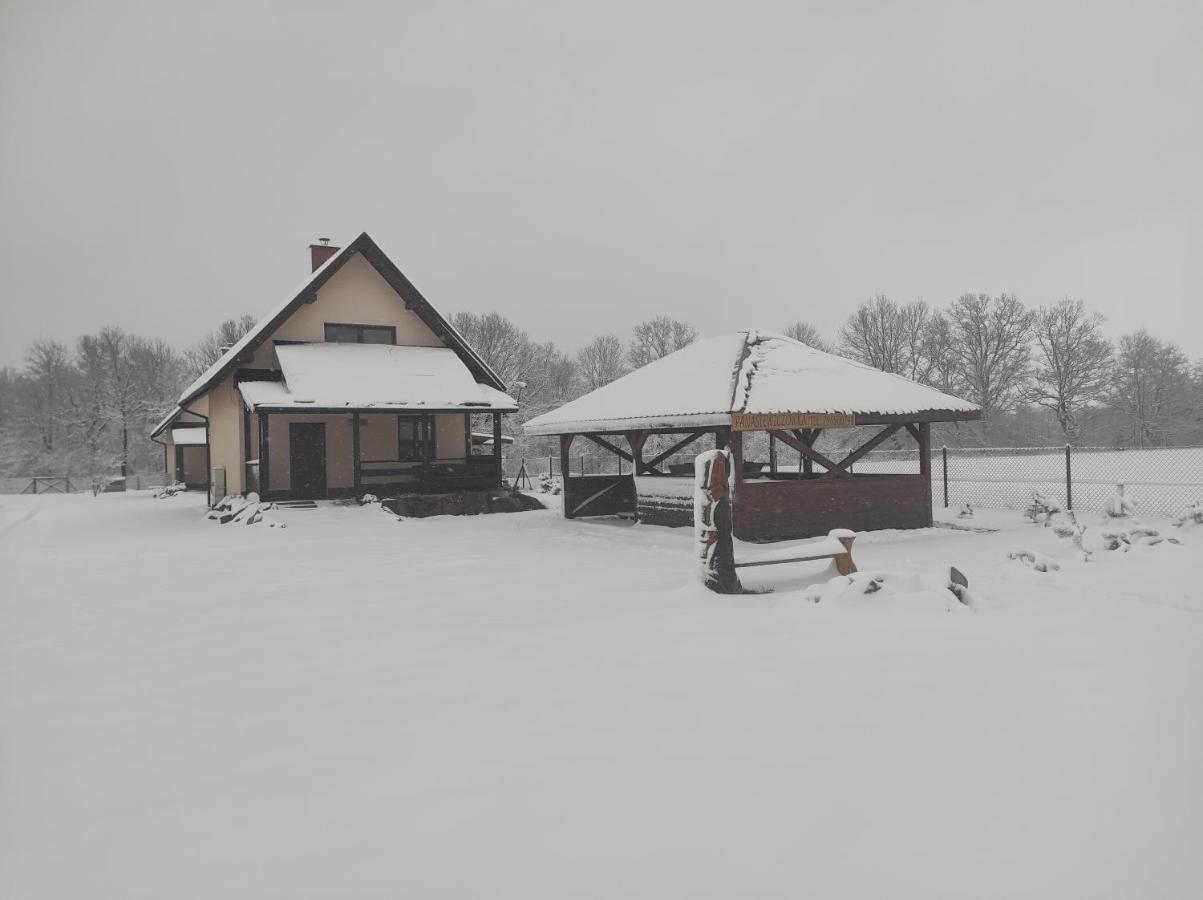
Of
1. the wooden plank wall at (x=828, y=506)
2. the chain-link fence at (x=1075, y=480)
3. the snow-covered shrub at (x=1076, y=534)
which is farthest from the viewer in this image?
the chain-link fence at (x=1075, y=480)

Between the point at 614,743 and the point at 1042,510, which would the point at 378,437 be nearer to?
the point at 1042,510

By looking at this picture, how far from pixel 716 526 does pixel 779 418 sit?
4.55 m

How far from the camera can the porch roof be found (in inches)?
657

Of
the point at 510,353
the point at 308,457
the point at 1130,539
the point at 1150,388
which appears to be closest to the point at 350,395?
the point at 308,457

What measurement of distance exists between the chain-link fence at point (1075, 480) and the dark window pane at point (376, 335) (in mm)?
14705

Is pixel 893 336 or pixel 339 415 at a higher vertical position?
pixel 893 336

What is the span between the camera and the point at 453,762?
3.35 meters

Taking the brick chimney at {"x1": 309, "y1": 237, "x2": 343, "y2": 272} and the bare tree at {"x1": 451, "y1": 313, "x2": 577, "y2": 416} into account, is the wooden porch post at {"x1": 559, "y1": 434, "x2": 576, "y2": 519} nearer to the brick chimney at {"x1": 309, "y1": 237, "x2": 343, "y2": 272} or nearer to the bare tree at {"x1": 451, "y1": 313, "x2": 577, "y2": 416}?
the brick chimney at {"x1": 309, "y1": 237, "x2": 343, "y2": 272}

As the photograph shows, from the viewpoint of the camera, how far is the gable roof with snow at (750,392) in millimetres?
11180

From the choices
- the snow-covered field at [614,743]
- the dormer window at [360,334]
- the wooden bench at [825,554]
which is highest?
the dormer window at [360,334]

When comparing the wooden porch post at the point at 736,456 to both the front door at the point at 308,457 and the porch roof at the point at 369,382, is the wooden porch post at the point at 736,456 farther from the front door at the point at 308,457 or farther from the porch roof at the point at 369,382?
the front door at the point at 308,457

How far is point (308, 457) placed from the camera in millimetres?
19219

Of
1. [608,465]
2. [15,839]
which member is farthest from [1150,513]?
[608,465]

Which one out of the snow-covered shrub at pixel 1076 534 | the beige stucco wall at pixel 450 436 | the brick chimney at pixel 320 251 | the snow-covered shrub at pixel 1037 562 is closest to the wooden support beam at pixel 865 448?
the snow-covered shrub at pixel 1076 534
